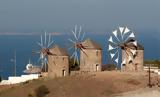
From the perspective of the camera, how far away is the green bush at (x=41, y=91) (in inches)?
2234

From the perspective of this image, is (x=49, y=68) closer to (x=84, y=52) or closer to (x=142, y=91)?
(x=84, y=52)

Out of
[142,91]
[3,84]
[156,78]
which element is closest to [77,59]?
[3,84]

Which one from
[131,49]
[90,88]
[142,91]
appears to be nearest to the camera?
[142,91]

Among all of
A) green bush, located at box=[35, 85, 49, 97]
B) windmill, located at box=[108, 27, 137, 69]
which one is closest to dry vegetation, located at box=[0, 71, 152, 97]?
green bush, located at box=[35, 85, 49, 97]

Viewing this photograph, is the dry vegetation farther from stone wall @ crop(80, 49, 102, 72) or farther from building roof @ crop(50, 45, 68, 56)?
building roof @ crop(50, 45, 68, 56)

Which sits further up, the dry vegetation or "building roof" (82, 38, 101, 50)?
"building roof" (82, 38, 101, 50)

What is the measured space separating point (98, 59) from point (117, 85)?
10008mm

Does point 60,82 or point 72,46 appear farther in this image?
point 72,46

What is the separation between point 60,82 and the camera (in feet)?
Result: 196

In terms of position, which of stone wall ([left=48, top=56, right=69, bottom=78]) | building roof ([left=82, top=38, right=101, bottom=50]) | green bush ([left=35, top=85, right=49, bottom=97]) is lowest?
green bush ([left=35, top=85, right=49, bottom=97])

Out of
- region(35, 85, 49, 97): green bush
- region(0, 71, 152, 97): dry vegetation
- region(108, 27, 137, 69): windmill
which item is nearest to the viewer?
region(0, 71, 152, 97): dry vegetation

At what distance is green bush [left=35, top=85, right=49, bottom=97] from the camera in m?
56.7

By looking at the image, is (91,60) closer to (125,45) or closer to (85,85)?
(125,45)

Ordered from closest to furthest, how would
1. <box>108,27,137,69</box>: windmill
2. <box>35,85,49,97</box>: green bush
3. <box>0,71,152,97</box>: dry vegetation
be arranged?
<box>0,71,152,97</box>: dry vegetation → <box>35,85,49,97</box>: green bush → <box>108,27,137,69</box>: windmill
